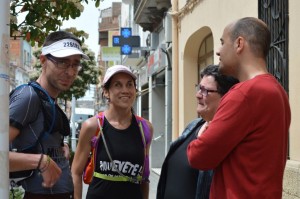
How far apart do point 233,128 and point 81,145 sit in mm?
1720

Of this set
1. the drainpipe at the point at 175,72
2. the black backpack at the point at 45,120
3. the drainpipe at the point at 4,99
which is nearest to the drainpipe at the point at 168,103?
the drainpipe at the point at 175,72

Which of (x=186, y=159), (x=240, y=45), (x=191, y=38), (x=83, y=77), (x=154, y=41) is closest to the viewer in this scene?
Result: (x=240, y=45)

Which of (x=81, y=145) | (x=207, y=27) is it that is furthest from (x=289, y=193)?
(x=207, y=27)

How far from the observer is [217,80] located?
295cm

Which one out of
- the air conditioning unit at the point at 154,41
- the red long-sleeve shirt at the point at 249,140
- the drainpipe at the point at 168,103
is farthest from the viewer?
the air conditioning unit at the point at 154,41

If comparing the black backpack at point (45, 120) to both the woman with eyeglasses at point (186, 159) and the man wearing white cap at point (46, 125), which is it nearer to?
the man wearing white cap at point (46, 125)

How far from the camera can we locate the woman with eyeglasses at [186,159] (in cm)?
292

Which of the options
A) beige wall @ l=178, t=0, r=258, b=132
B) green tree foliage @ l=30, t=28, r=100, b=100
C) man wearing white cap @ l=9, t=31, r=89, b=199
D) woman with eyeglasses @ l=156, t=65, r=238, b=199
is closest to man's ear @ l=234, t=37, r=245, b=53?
woman with eyeglasses @ l=156, t=65, r=238, b=199

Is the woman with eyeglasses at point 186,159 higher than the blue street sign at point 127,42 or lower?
lower

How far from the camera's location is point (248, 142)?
2229mm

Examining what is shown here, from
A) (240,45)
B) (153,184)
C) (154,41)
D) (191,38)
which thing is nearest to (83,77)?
(154,41)

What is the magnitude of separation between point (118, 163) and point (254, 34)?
160cm

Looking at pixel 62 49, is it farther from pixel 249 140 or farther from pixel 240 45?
pixel 249 140

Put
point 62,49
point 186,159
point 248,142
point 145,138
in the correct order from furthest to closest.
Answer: point 145,138, point 186,159, point 62,49, point 248,142
